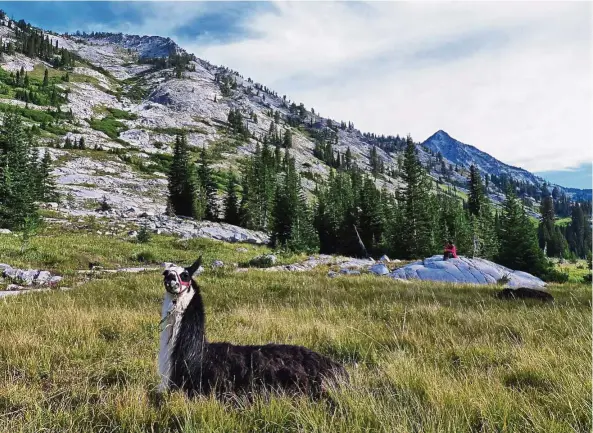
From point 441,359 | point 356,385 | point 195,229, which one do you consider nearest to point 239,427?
point 356,385

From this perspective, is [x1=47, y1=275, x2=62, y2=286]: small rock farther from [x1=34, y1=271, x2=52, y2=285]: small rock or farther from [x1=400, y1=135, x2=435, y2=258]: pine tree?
[x1=400, y1=135, x2=435, y2=258]: pine tree

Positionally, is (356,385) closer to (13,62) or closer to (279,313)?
(279,313)

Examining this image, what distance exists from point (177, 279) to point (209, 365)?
3.11ft

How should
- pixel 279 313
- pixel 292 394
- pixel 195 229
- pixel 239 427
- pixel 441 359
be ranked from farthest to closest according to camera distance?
1. pixel 195 229
2. pixel 279 313
3. pixel 441 359
4. pixel 292 394
5. pixel 239 427

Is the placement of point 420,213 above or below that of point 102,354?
above

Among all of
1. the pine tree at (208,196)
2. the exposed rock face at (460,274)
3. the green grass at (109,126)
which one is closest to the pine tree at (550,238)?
the pine tree at (208,196)

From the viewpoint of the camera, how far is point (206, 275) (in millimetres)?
17828

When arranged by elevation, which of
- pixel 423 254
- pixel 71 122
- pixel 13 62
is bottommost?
pixel 423 254

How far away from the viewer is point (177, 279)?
148 inches

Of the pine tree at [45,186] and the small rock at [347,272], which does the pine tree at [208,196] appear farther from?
the small rock at [347,272]

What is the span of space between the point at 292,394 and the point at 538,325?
5685 mm

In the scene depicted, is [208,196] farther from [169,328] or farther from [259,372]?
[259,372]

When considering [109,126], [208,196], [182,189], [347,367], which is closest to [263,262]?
[347,367]

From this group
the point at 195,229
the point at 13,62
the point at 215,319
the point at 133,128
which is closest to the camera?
the point at 215,319
